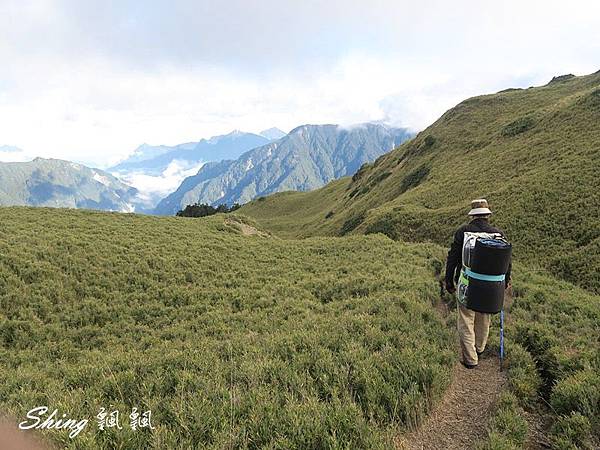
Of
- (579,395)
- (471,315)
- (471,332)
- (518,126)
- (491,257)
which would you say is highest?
(518,126)

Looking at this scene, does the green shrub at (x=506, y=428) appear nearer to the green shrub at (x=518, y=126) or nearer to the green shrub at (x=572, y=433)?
the green shrub at (x=572, y=433)

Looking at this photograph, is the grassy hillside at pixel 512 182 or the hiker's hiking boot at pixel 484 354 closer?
the hiker's hiking boot at pixel 484 354

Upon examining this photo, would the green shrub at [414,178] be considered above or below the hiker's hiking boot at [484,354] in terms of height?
above

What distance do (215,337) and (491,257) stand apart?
8155 mm

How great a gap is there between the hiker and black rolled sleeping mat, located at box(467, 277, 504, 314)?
0.47 metres

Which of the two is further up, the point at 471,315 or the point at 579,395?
the point at 471,315

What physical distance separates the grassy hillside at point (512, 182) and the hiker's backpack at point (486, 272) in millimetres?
11508

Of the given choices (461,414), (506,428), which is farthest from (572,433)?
(461,414)

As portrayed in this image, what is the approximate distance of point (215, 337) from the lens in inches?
426

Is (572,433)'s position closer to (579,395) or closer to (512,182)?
(579,395)

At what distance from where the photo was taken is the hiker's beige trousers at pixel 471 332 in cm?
761

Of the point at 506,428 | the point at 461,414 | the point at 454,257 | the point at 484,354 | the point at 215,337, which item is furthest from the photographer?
the point at 215,337

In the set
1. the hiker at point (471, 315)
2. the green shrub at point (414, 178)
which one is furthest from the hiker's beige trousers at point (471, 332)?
the green shrub at point (414, 178)

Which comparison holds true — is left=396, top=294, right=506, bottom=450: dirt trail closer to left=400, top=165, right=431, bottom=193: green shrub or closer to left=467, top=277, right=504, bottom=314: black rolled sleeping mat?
left=467, top=277, right=504, bottom=314: black rolled sleeping mat
